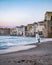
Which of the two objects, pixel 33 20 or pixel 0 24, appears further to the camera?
pixel 33 20

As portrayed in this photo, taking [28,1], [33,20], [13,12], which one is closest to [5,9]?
[13,12]

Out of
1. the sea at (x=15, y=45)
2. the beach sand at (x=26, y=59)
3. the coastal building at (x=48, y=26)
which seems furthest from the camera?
the coastal building at (x=48, y=26)

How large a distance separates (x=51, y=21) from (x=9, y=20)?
4.46 feet

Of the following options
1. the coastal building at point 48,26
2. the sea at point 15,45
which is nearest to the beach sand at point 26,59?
the sea at point 15,45

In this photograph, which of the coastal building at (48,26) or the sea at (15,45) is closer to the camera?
the sea at (15,45)

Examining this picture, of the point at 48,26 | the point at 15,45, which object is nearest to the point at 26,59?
the point at 48,26

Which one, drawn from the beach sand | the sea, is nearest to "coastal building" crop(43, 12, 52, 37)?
the sea

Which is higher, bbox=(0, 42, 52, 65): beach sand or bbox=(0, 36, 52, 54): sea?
bbox=(0, 42, 52, 65): beach sand

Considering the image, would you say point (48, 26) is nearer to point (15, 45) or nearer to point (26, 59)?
point (15, 45)

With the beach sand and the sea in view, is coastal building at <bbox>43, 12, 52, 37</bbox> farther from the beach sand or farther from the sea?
the beach sand

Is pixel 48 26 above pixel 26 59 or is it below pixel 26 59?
above

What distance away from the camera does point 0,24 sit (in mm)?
2531

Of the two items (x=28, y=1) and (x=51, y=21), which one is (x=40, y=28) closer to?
(x=51, y=21)

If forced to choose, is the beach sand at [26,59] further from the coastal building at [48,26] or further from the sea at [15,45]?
the coastal building at [48,26]
